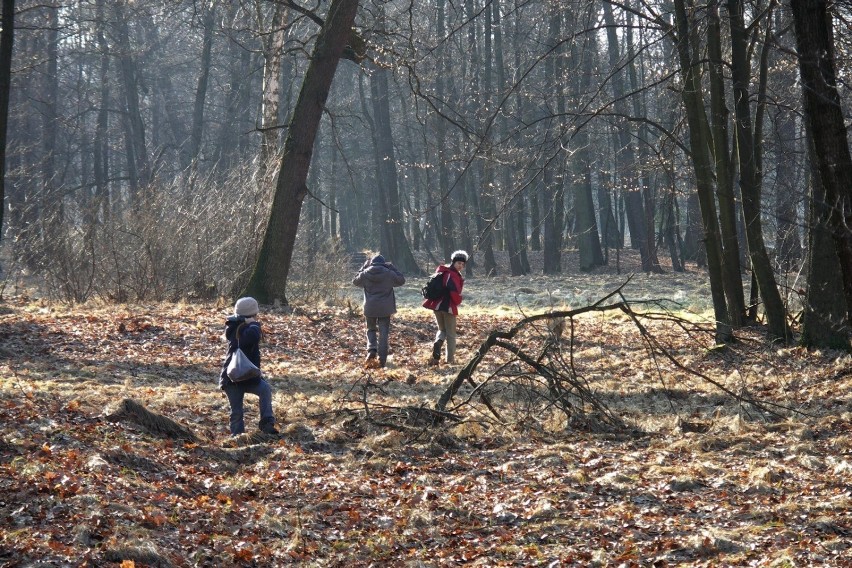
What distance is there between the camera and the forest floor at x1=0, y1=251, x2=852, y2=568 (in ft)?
17.6

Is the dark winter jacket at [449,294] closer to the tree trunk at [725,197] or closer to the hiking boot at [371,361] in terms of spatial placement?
the hiking boot at [371,361]

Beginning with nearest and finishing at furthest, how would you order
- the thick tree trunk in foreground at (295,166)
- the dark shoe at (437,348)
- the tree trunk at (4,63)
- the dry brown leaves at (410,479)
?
the dry brown leaves at (410,479) < the tree trunk at (4,63) < the dark shoe at (437,348) < the thick tree trunk in foreground at (295,166)

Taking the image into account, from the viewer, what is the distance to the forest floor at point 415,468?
17.6 feet

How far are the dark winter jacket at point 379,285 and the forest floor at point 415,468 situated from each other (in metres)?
0.88

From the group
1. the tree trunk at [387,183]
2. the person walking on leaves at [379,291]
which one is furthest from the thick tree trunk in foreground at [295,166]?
the tree trunk at [387,183]

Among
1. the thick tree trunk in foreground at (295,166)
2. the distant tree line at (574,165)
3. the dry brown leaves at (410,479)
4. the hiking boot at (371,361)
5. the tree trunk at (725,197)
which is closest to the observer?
the dry brown leaves at (410,479)

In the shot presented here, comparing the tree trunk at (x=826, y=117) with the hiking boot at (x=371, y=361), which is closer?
the tree trunk at (x=826, y=117)

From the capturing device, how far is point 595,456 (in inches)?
299

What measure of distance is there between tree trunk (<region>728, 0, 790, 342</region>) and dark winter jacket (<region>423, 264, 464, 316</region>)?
4.03 metres

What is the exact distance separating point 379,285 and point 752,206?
17.1ft

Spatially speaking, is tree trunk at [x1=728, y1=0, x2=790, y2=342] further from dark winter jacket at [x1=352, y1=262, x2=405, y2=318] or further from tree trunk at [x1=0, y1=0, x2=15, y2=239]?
tree trunk at [x1=0, y1=0, x2=15, y2=239]

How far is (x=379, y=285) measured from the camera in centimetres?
1230

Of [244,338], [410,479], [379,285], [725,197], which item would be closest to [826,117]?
[410,479]

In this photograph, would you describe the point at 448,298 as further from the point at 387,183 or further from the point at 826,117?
the point at 387,183
